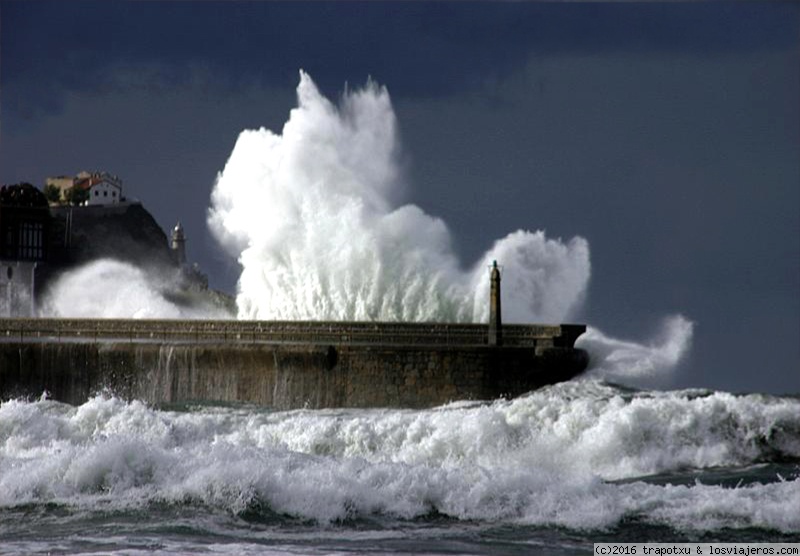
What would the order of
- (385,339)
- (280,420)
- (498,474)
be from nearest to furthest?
(498,474) → (280,420) → (385,339)

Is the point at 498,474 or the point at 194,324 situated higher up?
the point at 194,324

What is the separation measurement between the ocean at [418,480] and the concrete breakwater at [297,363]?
2.75 m

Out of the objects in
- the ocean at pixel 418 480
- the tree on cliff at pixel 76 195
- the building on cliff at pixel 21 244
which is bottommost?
the ocean at pixel 418 480

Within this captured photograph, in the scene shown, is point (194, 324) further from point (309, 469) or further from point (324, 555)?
point (324, 555)

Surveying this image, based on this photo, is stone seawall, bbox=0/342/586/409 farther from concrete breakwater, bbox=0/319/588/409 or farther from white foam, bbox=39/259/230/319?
white foam, bbox=39/259/230/319

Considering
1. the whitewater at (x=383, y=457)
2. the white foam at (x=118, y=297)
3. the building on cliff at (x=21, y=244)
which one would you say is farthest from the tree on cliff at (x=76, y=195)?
the whitewater at (x=383, y=457)

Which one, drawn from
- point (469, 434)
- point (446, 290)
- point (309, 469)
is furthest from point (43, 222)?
point (309, 469)

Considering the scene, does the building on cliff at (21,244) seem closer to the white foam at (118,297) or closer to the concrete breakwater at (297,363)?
the white foam at (118,297)

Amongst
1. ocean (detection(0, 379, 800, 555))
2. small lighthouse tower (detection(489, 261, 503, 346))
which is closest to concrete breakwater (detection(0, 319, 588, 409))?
small lighthouse tower (detection(489, 261, 503, 346))

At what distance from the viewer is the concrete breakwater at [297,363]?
28.8 metres

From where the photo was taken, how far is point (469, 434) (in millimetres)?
24250

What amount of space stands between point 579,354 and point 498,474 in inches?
437

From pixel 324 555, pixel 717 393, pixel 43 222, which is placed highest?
pixel 43 222

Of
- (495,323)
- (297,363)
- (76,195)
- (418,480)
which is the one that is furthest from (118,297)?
(76,195)
